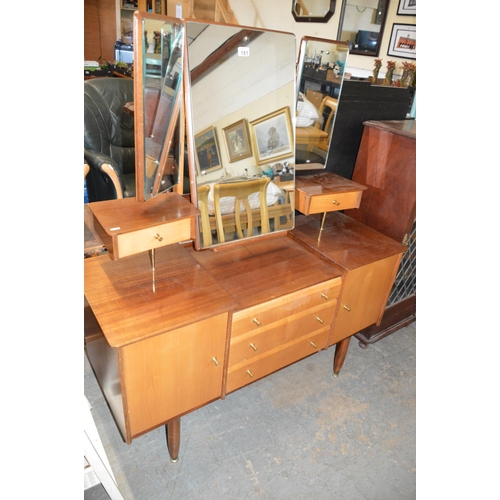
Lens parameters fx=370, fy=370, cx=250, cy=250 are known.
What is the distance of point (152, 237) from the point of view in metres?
1.10

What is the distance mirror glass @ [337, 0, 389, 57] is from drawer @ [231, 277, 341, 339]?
2980 mm

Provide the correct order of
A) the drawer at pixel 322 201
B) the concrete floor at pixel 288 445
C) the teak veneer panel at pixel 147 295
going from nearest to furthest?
1. the teak veneer panel at pixel 147 295
2. the concrete floor at pixel 288 445
3. the drawer at pixel 322 201

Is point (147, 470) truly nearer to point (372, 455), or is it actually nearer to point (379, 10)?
point (372, 455)

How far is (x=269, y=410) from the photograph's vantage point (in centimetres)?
170

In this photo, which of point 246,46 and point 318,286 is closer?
point 246,46

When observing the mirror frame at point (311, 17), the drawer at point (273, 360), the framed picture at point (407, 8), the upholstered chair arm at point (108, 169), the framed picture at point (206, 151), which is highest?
the mirror frame at point (311, 17)

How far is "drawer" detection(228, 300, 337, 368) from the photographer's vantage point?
4.25ft

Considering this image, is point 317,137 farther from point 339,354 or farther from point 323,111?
point 339,354

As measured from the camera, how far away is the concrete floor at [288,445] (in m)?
1.40

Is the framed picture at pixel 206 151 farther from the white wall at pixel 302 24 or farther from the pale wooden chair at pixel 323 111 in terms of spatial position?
the white wall at pixel 302 24

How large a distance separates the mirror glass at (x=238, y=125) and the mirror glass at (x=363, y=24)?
2620 mm

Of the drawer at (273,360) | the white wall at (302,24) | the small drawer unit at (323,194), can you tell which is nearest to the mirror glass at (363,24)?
the white wall at (302,24)

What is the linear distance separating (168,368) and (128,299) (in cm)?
24
